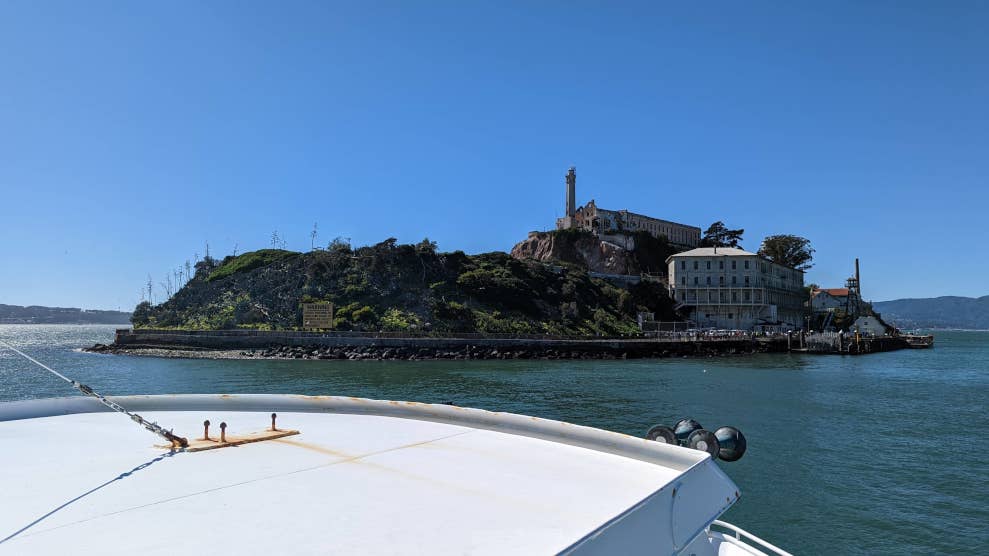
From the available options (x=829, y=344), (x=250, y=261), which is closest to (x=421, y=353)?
(x=250, y=261)

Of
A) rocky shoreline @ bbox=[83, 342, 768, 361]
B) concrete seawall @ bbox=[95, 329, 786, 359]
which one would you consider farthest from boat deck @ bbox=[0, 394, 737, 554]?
concrete seawall @ bbox=[95, 329, 786, 359]

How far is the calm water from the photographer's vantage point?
482 inches

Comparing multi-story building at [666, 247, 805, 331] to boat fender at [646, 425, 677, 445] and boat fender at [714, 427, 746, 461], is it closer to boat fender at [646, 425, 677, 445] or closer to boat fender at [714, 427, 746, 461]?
boat fender at [714, 427, 746, 461]

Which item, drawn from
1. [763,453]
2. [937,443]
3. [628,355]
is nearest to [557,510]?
[763,453]

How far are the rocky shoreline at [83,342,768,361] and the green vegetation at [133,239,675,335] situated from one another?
26.6ft

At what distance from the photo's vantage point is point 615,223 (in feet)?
387

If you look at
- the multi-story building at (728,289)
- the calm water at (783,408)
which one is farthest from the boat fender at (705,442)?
the multi-story building at (728,289)

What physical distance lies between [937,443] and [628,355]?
44113mm

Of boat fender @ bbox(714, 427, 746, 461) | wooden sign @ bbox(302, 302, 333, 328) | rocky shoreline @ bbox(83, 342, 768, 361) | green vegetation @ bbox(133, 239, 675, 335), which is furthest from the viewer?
green vegetation @ bbox(133, 239, 675, 335)

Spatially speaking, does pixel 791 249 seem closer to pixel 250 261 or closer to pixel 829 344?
pixel 829 344

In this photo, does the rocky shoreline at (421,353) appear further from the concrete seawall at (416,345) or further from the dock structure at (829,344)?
the dock structure at (829,344)

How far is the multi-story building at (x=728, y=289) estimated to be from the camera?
89.2 metres

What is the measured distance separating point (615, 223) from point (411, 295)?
54219mm

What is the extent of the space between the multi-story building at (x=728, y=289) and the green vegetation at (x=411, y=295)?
435 cm
